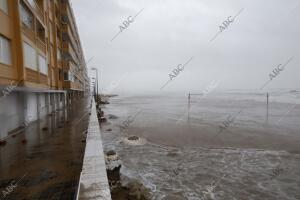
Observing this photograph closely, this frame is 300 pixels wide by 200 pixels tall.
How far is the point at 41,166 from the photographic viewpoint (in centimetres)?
727

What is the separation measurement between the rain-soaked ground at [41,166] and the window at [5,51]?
3806mm

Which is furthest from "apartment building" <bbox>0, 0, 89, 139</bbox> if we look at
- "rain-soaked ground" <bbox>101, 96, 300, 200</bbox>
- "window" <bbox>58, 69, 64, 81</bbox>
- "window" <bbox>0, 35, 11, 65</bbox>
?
"window" <bbox>58, 69, 64, 81</bbox>

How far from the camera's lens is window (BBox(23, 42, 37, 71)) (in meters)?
12.9

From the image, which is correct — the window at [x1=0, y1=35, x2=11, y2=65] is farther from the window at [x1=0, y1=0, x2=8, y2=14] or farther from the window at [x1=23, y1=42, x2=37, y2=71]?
the window at [x1=23, y1=42, x2=37, y2=71]

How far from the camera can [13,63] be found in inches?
452

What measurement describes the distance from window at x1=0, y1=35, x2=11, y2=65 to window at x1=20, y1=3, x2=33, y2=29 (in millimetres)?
2513

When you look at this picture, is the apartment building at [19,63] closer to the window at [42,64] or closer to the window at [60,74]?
the window at [42,64]

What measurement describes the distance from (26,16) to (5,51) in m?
4.30

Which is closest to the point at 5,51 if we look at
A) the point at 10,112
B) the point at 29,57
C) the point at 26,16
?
the point at 29,57

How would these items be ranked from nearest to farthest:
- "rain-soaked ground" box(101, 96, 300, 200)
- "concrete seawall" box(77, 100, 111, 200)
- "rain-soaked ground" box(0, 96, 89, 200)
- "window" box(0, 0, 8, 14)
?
"concrete seawall" box(77, 100, 111, 200)
"rain-soaked ground" box(0, 96, 89, 200)
"rain-soaked ground" box(101, 96, 300, 200)
"window" box(0, 0, 8, 14)

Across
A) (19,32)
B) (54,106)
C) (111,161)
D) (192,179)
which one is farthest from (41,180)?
(54,106)

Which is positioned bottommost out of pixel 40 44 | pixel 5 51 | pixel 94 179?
pixel 94 179

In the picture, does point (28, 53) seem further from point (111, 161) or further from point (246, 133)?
point (246, 133)

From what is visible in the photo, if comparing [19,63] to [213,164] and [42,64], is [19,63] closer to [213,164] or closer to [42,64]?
[42,64]
